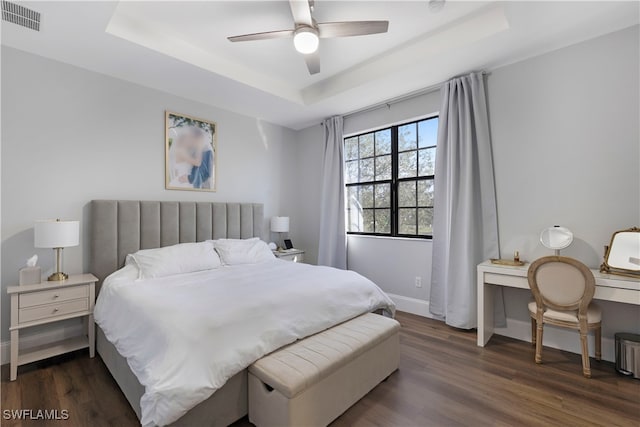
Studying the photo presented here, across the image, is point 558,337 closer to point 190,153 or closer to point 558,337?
point 558,337

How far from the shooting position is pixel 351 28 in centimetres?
210

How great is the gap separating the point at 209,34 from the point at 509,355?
3.93 m

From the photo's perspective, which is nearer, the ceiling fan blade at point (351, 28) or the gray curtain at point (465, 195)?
the ceiling fan blade at point (351, 28)

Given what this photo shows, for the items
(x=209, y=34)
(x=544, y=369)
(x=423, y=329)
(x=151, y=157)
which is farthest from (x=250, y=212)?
(x=544, y=369)

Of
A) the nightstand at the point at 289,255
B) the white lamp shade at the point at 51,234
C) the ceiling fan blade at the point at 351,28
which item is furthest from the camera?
the nightstand at the point at 289,255

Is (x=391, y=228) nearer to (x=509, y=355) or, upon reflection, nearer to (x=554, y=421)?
(x=509, y=355)

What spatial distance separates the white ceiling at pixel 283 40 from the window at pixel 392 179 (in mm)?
617

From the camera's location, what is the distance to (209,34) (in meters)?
2.63

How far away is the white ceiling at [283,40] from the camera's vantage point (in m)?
2.21

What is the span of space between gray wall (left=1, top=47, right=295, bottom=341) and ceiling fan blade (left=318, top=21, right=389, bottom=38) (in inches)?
86.6

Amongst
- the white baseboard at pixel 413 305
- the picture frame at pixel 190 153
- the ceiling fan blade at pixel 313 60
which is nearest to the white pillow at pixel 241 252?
the picture frame at pixel 190 153

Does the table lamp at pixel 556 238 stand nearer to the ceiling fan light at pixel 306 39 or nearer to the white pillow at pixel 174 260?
the ceiling fan light at pixel 306 39

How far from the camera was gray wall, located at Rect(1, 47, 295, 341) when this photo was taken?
2.47 metres

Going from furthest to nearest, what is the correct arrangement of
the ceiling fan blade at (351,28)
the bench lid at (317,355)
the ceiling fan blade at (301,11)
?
the ceiling fan blade at (351,28) → the ceiling fan blade at (301,11) → the bench lid at (317,355)
